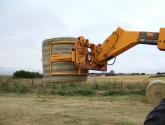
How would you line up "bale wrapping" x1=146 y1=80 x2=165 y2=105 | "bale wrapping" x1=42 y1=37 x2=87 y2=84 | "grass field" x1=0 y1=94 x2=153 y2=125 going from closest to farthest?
"grass field" x1=0 y1=94 x2=153 y2=125 < "bale wrapping" x1=146 y1=80 x2=165 y2=105 < "bale wrapping" x1=42 y1=37 x2=87 y2=84

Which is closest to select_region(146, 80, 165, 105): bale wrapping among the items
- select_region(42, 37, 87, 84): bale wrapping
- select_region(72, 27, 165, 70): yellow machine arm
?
select_region(72, 27, 165, 70): yellow machine arm

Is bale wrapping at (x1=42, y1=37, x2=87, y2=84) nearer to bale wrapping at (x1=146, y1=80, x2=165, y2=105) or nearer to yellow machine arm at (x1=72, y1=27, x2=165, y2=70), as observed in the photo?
yellow machine arm at (x1=72, y1=27, x2=165, y2=70)

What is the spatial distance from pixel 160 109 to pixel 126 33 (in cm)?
1229

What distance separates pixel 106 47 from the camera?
17047 millimetres

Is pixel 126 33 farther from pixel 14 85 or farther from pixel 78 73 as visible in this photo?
pixel 14 85

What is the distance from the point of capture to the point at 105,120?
10508 mm

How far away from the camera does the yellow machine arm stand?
15.5 metres

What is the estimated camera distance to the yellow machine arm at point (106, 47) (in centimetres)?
1549

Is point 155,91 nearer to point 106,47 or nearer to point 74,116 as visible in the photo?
point 106,47

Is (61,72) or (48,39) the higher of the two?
(48,39)

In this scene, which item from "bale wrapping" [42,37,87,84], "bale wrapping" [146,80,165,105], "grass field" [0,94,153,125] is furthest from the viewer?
"bale wrapping" [42,37,87,84]

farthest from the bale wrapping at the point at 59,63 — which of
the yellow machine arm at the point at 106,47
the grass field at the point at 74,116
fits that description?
the grass field at the point at 74,116

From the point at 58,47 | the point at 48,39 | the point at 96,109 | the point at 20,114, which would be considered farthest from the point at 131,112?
the point at 48,39

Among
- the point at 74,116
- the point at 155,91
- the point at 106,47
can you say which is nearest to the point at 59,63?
the point at 106,47
